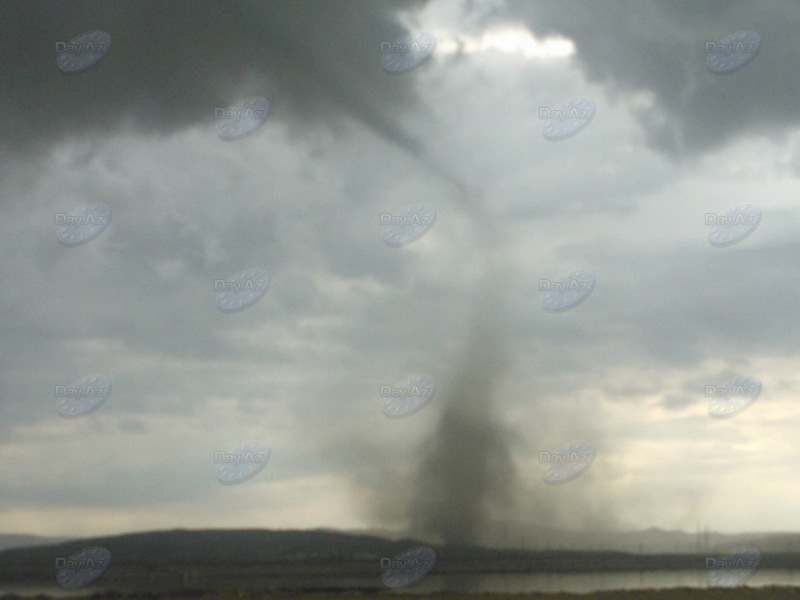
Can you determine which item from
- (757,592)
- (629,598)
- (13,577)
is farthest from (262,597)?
(13,577)

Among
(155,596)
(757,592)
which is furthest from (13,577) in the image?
(757,592)

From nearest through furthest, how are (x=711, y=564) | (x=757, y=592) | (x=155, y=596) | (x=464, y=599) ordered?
(x=464, y=599) → (x=757, y=592) → (x=155, y=596) → (x=711, y=564)

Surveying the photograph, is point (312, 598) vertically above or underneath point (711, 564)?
underneath

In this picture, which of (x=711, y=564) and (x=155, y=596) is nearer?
(x=155, y=596)

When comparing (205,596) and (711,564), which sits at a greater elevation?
(711,564)

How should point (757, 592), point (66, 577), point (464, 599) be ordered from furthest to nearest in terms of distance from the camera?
point (66, 577) < point (757, 592) < point (464, 599)

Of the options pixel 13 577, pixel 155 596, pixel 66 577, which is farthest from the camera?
pixel 13 577

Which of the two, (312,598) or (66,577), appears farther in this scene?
(66,577)

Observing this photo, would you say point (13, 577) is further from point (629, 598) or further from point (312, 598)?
point (629, 598)

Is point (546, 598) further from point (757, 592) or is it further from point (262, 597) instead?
point (262, 597)
